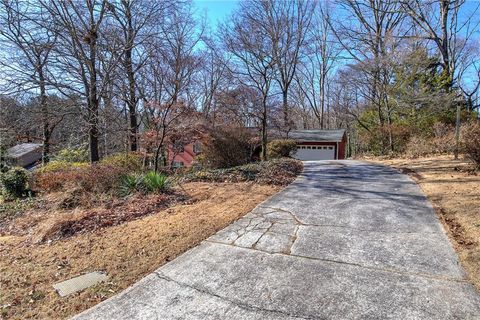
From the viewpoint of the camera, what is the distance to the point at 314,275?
351 centimetres

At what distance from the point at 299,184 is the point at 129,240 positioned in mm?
5233

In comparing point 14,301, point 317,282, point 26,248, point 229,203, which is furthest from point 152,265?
point 229,203

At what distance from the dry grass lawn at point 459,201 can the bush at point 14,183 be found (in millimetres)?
11694

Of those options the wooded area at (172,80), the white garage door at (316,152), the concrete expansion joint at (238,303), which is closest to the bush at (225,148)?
the wooded area at (172,80)

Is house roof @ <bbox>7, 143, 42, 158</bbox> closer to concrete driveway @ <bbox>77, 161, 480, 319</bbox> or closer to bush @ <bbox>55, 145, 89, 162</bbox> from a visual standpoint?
bush @ <bbox>55, 145, 89, 162</bbox>

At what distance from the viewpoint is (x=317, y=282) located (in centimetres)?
336

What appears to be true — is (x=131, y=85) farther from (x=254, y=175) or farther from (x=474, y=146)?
(x=474, y=146)

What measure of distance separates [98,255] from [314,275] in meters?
2.84

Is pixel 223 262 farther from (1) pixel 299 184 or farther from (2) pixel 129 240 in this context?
(1) pixel 299 184

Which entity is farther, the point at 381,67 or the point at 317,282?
the point at 381,67

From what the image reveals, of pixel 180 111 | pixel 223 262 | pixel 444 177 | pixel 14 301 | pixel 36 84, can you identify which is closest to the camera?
pixel 14 301

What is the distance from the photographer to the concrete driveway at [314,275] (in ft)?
9.54

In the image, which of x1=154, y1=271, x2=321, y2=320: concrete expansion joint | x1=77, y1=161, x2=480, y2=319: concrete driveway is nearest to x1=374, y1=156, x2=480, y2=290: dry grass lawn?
x1=77, y1=161, x2=480, y2=319: concrete driveway

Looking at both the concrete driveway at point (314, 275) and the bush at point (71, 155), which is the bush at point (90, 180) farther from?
the bush at point (71, 155)
